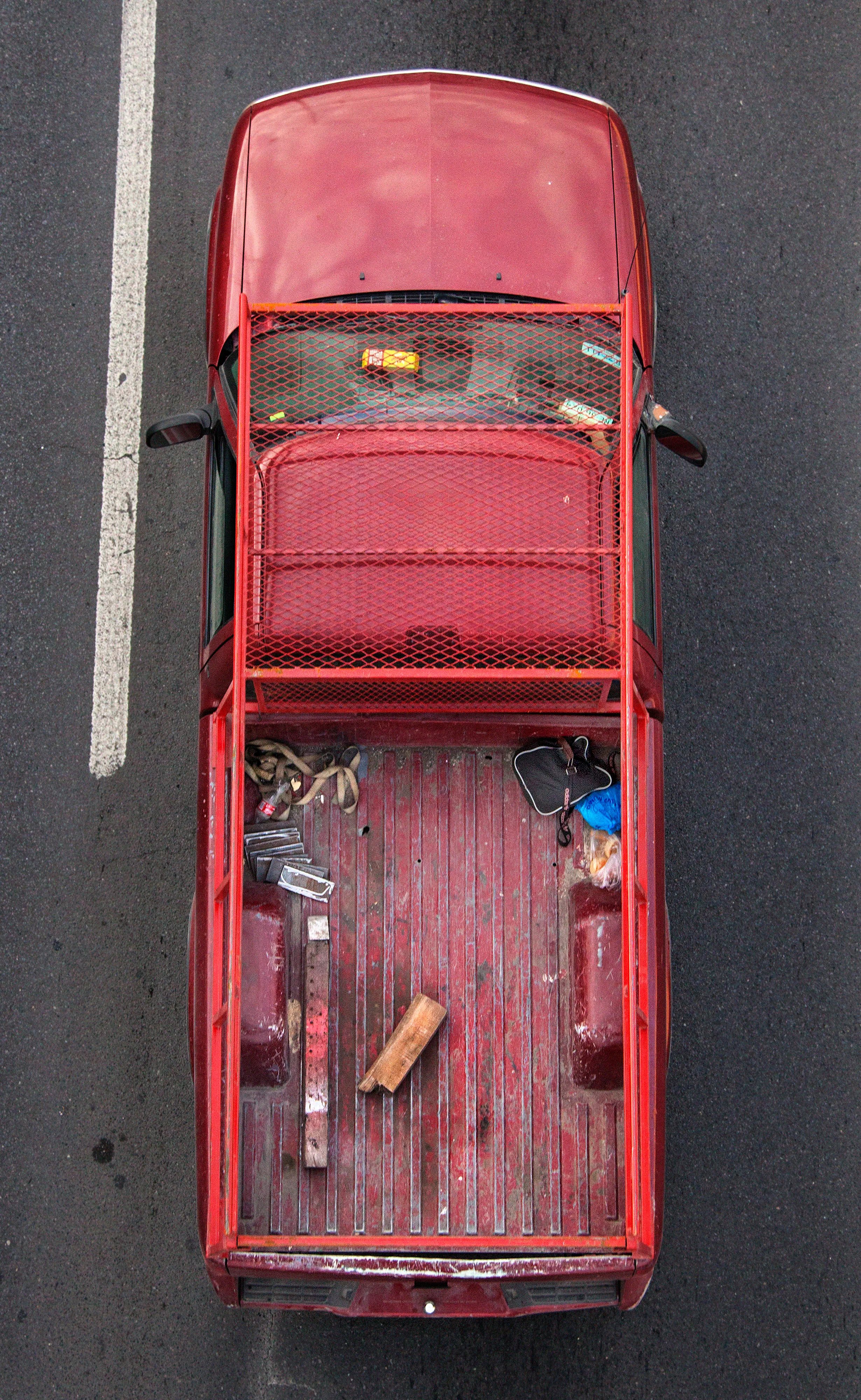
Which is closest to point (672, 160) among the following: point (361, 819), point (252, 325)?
point (252, 325)

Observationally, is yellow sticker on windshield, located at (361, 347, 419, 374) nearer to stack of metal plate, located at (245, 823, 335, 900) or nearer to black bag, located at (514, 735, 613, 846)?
black bag, located at (514, 735, 613, 846)

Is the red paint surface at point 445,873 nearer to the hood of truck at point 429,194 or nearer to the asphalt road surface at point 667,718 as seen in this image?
the hood of truck at point 429,194

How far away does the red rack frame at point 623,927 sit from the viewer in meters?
3.12

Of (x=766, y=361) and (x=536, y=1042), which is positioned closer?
(x=536, y=1042)

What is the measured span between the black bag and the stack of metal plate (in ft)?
2.87

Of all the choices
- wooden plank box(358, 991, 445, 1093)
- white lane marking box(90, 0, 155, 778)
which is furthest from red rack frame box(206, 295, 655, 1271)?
white lane marking box(90, 0, 155, 778)

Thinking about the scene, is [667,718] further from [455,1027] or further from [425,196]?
[425,196]

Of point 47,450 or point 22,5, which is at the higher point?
point 22,5

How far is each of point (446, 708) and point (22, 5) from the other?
4.46 meters

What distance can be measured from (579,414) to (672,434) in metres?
0.36

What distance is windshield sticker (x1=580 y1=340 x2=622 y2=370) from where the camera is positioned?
375 cm

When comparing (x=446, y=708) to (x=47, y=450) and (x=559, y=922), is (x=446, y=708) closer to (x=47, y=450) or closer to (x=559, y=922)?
(x=559, y=922)

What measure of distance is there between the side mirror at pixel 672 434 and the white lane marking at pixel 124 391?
2.55 meters

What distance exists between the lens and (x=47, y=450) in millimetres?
4934
